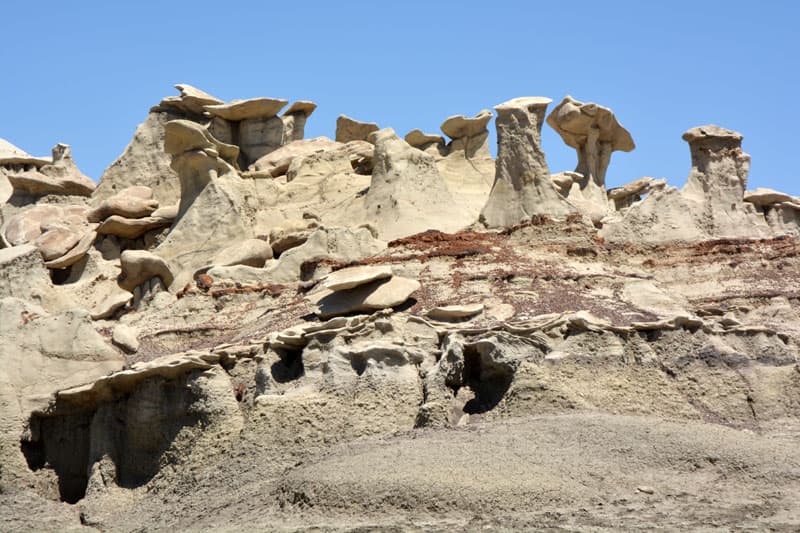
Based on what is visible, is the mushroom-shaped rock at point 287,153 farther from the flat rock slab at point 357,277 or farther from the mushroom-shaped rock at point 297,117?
the flat rock slab at point 357,277

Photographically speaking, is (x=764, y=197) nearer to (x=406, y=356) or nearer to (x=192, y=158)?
(x=192, y=158)

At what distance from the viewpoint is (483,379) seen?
26.0m

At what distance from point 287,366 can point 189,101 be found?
19.5 meters

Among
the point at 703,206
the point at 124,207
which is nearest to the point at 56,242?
the point at 124,207

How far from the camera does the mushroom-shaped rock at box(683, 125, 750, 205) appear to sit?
34531 mm

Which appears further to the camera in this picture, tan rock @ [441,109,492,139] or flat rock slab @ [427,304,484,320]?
tan rock @ [441,109,492,139]

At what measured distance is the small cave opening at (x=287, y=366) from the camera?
26.5m

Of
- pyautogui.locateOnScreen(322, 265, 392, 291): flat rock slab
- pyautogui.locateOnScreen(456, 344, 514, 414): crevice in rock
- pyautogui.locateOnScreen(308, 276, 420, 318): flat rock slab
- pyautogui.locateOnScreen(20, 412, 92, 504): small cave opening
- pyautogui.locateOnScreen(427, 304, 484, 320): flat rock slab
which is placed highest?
pyautogui.locateOnScreen(322, 265, 392, 291): flat rock slab

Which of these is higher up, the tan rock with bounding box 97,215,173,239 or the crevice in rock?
the tan rock with bounding box 97,215,173,239

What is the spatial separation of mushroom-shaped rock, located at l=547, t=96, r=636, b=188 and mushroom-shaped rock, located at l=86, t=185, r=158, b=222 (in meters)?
10.6

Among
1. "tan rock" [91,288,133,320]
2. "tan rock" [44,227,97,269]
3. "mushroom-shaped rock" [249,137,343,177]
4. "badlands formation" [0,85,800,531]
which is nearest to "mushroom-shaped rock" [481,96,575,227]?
"badlands formation" [0,85,800,531]

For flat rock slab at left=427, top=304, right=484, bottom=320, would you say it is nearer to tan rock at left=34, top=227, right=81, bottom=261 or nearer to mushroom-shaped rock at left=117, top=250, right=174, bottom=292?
mushroom-shaped rock at left=117, top=250, right=174, bottom=292

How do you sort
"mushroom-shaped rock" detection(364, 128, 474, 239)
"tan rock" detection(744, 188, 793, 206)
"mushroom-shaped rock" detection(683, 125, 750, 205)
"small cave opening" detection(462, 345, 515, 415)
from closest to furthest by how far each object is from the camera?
"small cave opening" detection(462, 345, 515, 415), "mushroom-shaped rock" detection(683, 125, 750, 205), "mushroom-shaped rock" detection(364, 128, 474, 239), "tan rock" detection(744, 188, 793, 206)

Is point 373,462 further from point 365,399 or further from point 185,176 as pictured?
point 185,176
